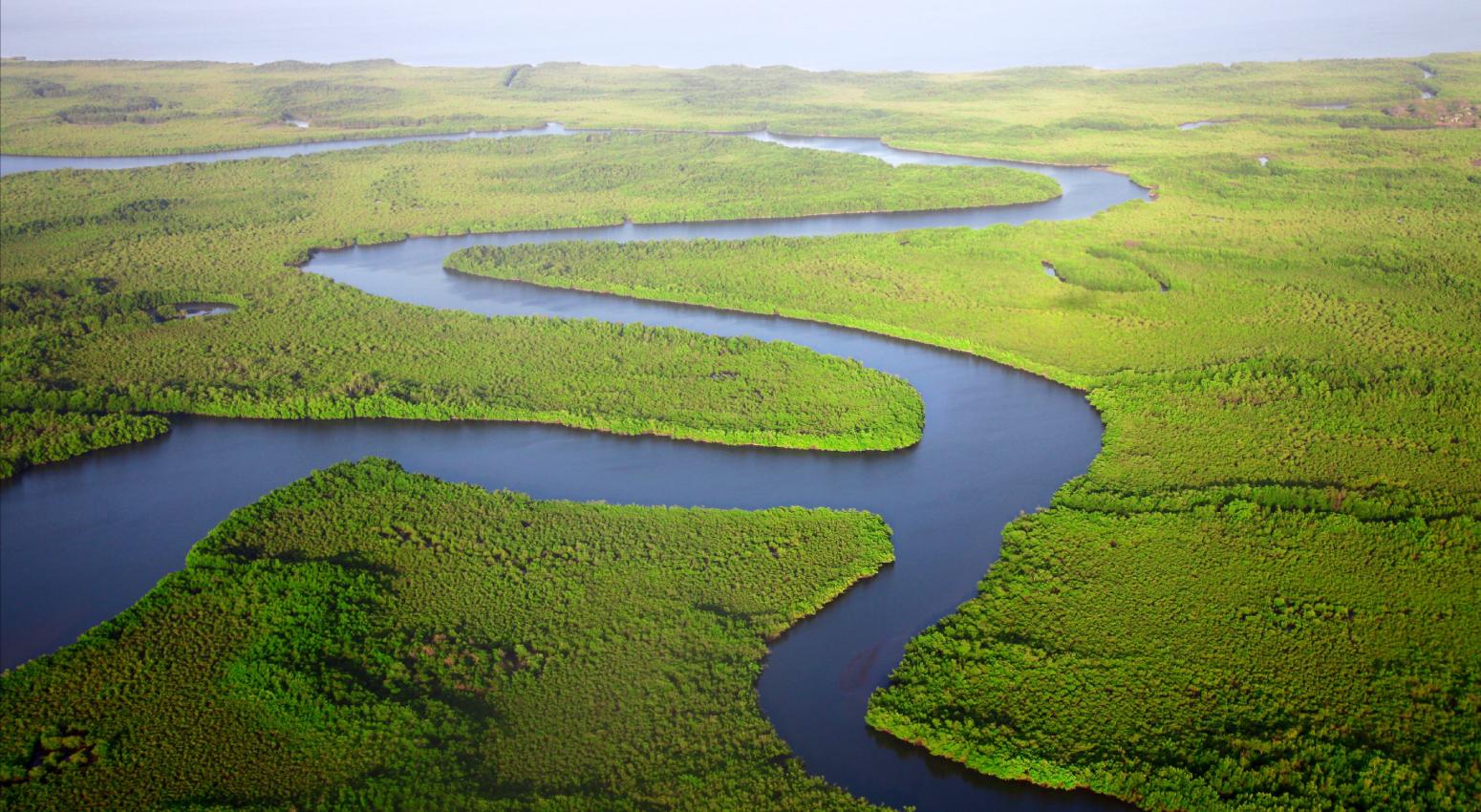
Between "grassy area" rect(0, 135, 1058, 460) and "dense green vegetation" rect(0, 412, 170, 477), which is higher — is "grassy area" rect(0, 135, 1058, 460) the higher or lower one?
the higher one

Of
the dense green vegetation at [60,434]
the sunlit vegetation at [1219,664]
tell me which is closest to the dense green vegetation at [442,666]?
the sunlit vegetation at [1219,664]

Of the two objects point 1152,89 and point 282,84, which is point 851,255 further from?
point 282,84

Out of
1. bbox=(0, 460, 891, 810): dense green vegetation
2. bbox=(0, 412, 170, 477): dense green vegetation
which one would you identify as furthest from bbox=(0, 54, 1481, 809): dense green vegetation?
bbox=(0, 412, 170, 477): dense green vegetation

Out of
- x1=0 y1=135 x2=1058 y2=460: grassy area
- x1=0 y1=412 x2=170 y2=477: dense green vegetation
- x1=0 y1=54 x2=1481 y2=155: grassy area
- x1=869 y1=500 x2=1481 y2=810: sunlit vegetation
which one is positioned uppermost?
x1=0 y1=54 x2=1481 y2=155: grassy area

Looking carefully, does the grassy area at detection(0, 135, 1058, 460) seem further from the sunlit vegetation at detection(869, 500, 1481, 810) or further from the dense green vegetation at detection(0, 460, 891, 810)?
the sunlit vegetation at detection(869, 500, 1481, 810)

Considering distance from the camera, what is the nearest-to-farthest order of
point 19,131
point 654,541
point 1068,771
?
point 1068,771 < point 654,541 < point 19,131

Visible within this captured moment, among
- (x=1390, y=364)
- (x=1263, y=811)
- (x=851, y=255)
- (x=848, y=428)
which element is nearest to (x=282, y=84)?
(x=851, y=255)
